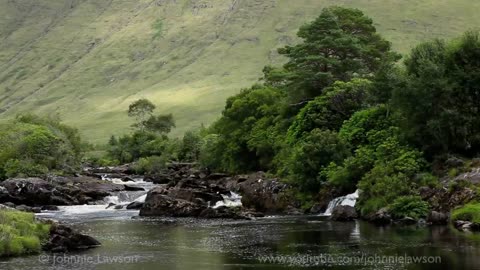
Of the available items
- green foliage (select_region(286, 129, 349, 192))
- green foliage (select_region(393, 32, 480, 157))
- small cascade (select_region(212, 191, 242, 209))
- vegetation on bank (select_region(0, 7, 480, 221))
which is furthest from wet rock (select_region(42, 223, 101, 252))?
green foliage (select_region(393, 32, 480, 157))

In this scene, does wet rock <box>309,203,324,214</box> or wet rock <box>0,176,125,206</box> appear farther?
wet rock <box>0,176,125,206</box>

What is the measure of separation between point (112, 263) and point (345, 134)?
43.9 metres

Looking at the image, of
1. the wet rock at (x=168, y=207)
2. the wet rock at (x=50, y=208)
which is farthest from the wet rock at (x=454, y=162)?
the wet rock at (x=50, y=208)

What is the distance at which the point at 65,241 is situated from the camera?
54438 millimetres

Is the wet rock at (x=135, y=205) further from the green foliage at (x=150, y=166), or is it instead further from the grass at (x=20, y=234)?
the green foliage at (x=150, y=166)

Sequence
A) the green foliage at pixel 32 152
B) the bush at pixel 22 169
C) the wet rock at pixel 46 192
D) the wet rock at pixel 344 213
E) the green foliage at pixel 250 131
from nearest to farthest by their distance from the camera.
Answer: the wet rock at pixel 344 213, the wet rock at pixel 46 192, the green foliage at pixel 250 131, the bush at pixel 22 169, the green foliage at pixel 32 152

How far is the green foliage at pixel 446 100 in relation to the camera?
2793 inches

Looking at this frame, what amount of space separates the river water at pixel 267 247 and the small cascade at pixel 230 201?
12422mm

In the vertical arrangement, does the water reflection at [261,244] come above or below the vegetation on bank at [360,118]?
below

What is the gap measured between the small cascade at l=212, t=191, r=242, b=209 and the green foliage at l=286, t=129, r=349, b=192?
25.6ft

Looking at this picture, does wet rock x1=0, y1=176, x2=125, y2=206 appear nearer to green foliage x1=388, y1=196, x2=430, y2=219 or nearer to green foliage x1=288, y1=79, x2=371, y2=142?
green foliage x1=288, y1=79, x2=371, y2=142

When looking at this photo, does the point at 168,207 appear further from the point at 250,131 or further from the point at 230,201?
the point at 250,131

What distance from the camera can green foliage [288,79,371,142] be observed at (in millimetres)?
91312

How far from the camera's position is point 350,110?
303 feet
